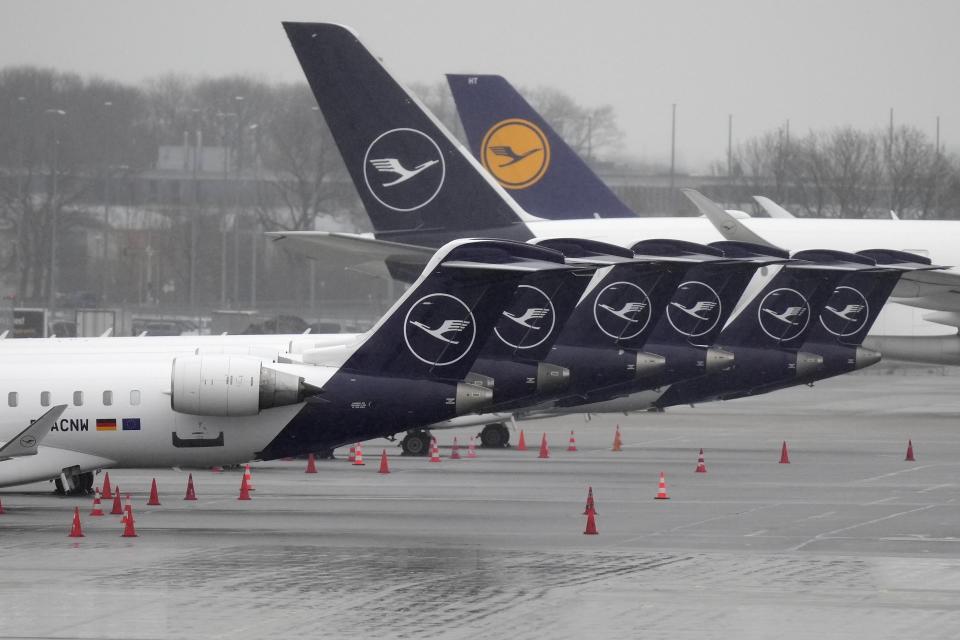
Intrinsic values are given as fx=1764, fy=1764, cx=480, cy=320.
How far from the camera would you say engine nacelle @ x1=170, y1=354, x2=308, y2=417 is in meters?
27.8

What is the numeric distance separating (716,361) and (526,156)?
1612cm

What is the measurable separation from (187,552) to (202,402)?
4.62 m

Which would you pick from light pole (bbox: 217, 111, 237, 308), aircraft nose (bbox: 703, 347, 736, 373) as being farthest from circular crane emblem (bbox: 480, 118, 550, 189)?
light pole (bbox: 217, 111, 237, 308)

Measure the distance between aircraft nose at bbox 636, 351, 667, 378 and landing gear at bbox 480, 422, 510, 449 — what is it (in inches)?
323

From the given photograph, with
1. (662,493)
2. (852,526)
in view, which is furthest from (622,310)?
(852,526)

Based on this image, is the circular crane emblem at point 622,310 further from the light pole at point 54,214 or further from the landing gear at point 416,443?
the light pole at point 54,214

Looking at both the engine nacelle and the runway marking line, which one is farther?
the engine nacelle

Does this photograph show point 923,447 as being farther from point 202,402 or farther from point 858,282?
point 202,402

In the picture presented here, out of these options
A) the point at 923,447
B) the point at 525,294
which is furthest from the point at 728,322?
the point at 525,294

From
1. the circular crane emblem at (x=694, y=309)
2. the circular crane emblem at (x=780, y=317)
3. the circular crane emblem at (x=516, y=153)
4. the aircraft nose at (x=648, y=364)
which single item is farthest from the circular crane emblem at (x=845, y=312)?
the circular crane emblem at (x=516, y=153)

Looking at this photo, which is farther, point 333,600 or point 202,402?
point 202,402

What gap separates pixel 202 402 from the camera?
27969mm

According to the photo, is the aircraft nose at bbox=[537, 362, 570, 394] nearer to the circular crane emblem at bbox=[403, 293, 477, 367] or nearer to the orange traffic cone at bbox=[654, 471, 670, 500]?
the orange traffic cone at bbox=[654, 471, 670, 500]

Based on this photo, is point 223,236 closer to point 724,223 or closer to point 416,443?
point 724,223
